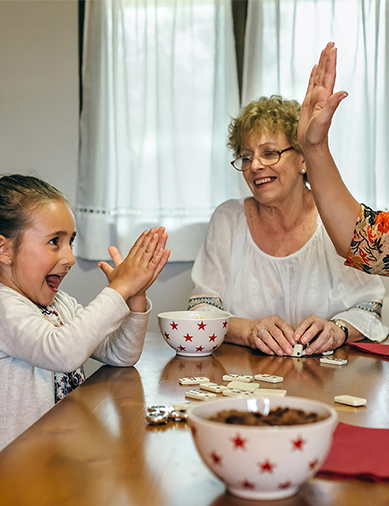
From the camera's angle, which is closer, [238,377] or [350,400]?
[350,400]

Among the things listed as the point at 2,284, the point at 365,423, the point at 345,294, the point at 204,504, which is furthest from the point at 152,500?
the point at 345,294

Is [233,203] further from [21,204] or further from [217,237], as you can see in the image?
[21,204]

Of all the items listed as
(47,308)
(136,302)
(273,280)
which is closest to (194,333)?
(136,302)

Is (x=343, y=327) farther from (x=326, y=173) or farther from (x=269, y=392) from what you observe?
(x=269, y=392)

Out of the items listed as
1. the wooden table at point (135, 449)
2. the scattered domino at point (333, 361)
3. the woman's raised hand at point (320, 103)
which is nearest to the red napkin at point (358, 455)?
the wooden table at point (135, 449)

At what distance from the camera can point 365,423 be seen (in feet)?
2.89

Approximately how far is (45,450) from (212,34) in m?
2.35

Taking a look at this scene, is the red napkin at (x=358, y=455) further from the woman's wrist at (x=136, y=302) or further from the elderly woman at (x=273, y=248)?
the elderly woman at (x=273, y=248)

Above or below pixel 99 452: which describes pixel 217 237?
above

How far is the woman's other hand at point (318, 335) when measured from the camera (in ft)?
4.89

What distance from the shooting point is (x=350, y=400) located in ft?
3.22

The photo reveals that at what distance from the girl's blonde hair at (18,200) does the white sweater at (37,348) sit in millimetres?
149

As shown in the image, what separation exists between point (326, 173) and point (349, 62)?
139 cm

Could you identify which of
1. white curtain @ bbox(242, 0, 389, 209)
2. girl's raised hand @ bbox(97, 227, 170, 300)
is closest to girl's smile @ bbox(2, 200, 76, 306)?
girl's raised hand @ bbox(97, 227, 170, 300)
